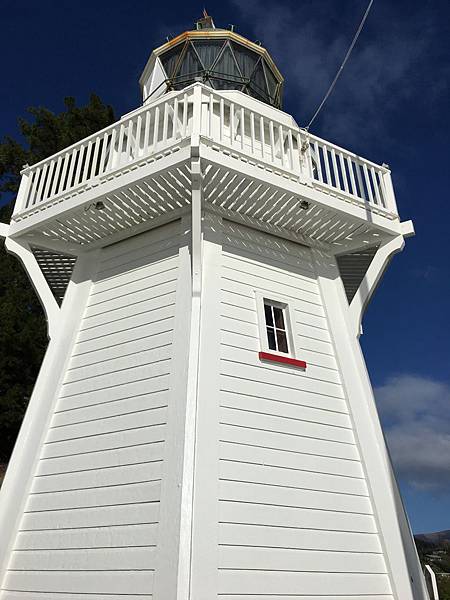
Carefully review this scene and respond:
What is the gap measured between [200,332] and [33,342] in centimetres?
828

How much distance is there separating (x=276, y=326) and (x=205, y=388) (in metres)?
1.70

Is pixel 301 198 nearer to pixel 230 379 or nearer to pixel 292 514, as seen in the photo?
pixel 230 379

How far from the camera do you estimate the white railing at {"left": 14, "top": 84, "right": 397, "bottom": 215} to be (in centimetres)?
634

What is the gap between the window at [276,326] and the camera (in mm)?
6707

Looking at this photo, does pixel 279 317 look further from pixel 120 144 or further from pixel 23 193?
pixel 23 193

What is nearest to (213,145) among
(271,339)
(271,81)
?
(271,339)

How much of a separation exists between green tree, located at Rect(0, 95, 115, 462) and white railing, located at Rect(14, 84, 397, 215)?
568 centimetres

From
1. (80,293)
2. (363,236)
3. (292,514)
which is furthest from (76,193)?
(292,514)

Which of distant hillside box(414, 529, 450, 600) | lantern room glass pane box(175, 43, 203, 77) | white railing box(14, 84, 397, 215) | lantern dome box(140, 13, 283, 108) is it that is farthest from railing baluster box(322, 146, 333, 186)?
distant hillside box(414, 529, 450, 600)

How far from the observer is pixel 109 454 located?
577cm

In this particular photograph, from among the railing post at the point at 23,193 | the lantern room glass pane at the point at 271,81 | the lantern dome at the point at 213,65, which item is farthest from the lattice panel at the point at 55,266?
the lantern room glass pane at the point at 271,81

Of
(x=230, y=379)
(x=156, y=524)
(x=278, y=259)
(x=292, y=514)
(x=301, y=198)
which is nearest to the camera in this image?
(x=156, y=524)

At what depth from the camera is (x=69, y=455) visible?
20.0ft

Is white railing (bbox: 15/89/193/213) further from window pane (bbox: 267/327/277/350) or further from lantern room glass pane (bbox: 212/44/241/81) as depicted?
lantern room glass pane (bbox: 212/44/241/81)
